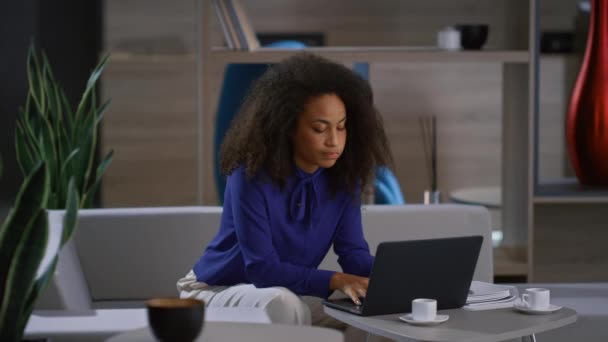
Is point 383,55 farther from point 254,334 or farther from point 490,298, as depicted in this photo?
point 254,334

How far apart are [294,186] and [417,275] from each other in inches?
18.4

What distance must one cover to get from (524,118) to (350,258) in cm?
170

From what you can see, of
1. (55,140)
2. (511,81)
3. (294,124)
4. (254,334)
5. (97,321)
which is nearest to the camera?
(254,334)

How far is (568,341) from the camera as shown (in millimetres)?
2836

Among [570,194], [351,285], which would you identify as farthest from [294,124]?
[570,194]

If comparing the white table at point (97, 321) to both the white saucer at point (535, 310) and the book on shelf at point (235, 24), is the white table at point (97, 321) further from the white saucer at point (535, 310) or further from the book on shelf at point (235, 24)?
the book on shelf at point (235, 24)

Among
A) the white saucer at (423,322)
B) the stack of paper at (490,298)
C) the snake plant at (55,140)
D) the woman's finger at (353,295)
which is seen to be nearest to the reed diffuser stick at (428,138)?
the snake plant at (55,140)

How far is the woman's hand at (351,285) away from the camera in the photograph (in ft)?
6.86

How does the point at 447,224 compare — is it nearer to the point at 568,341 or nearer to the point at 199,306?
the point at 568,341

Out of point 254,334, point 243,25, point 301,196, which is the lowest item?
point 254,334

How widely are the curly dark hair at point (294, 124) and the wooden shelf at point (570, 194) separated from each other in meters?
1.45

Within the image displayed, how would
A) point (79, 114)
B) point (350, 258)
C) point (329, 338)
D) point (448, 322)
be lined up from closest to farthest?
point (329, 338)
point (448, 322)
point (350, 258)
point (79, 114)

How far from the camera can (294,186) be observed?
2377 millimetres

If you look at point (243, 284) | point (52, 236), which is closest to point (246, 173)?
point (243, 284)
